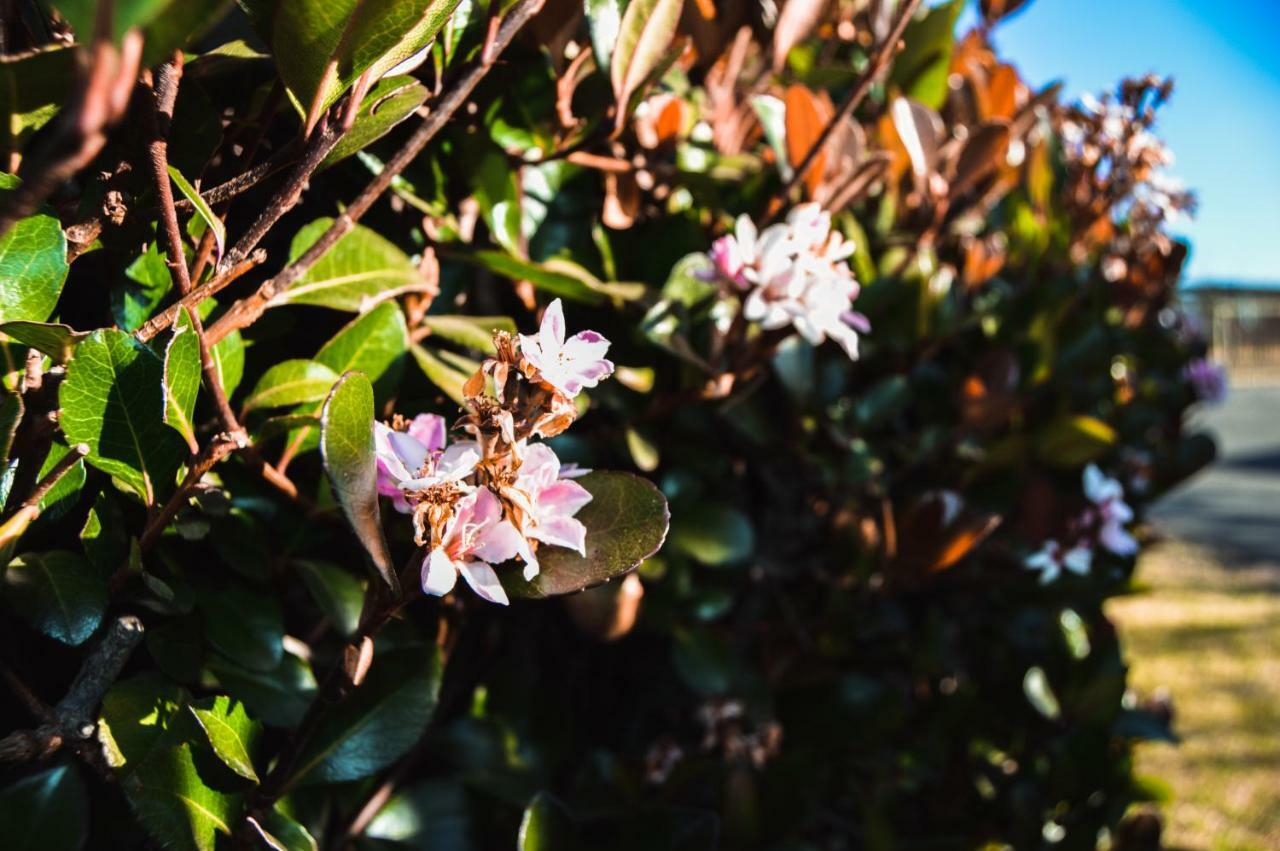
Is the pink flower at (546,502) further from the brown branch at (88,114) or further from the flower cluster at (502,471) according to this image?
the brown branch at (88,114)

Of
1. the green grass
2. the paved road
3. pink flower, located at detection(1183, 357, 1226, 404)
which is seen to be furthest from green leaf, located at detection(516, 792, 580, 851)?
the paved road

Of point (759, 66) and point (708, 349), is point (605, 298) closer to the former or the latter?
point (708, 349)

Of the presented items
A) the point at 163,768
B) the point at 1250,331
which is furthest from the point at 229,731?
the point at 1250,331

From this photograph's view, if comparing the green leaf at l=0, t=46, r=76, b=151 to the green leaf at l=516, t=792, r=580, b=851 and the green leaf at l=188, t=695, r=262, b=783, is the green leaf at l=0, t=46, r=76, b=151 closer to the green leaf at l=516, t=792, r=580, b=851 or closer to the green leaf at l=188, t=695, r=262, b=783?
the green leaf at l=188, t=695, r=262, b=783

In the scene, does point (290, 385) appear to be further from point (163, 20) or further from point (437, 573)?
point (163, 20)

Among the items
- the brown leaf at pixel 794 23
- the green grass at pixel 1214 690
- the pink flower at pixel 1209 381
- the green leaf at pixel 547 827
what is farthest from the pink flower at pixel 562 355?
the pink flower at pixel 1209 381

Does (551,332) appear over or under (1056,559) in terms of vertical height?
over
